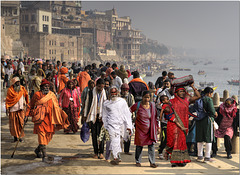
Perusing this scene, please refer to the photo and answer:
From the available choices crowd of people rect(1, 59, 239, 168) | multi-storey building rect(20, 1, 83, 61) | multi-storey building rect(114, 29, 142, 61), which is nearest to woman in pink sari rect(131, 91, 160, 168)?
crowd of people rect(1, 59, 239, 168)

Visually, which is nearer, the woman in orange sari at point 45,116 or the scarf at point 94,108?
the woman in orange sari at point 45,116

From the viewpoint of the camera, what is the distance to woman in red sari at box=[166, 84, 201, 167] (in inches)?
215

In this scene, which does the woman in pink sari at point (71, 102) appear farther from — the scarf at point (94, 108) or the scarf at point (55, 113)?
the scarf at point (94, 108)

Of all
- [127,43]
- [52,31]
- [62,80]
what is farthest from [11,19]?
[127,43]

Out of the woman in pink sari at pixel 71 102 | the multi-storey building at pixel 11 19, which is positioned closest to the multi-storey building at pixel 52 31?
the multi-storey building at pixel 11 19

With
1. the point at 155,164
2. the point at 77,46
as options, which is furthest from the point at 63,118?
the point at 77,46

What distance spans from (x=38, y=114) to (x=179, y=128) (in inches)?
122

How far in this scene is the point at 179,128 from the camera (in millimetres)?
5496

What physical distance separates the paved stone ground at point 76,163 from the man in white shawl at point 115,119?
1.32ft

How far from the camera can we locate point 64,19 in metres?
82.1

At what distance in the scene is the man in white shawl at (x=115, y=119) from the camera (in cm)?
688

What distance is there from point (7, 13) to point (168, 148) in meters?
61.9

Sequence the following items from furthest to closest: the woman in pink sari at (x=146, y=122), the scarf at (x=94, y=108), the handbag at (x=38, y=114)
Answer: the scarf at (x=94, y=108) < the handbag at (x=38, y=114) < the woman in pink sari at (x=146, y=122)

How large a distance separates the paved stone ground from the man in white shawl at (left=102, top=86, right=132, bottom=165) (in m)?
0.40
